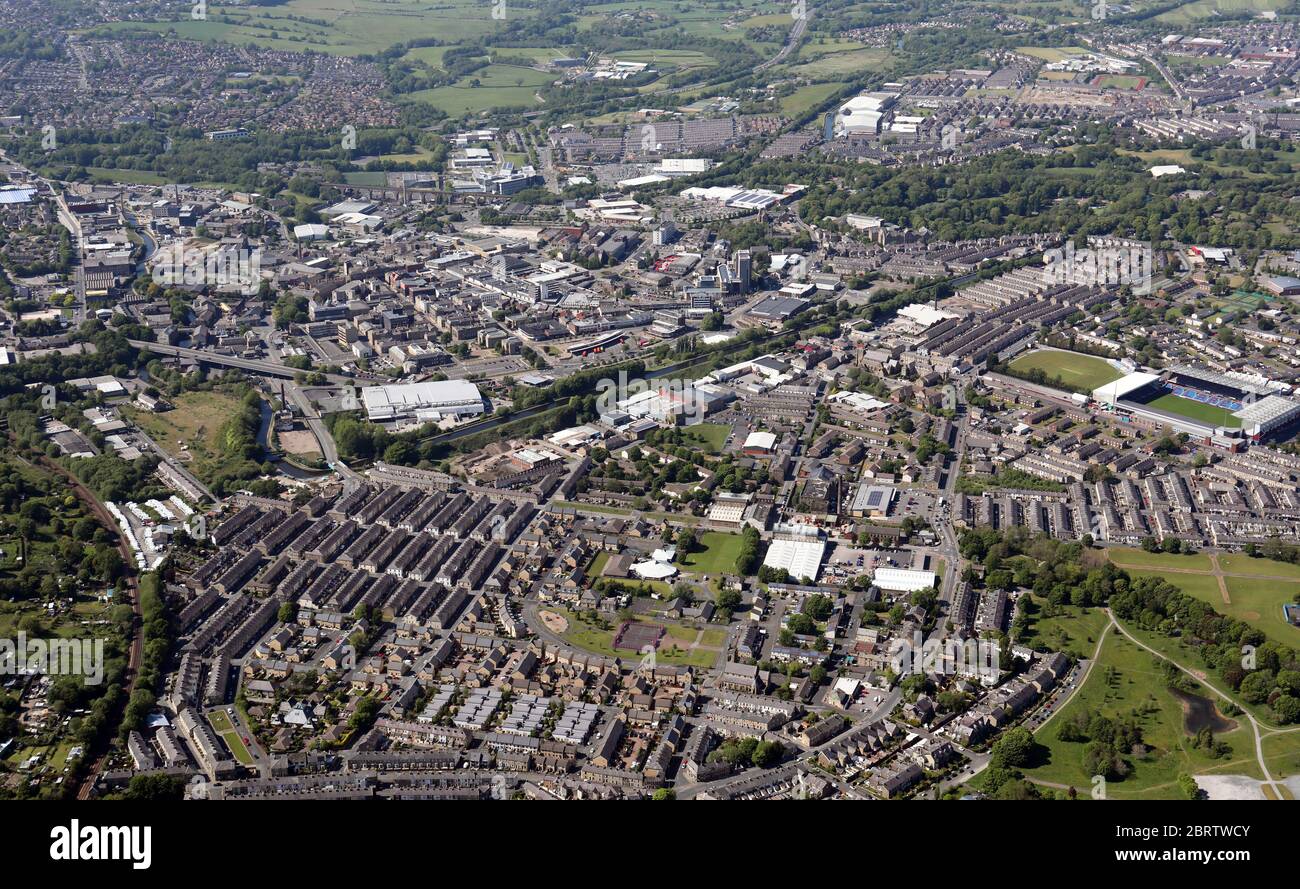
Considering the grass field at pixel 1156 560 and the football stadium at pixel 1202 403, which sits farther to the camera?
the football stadium at pixel 1202 403

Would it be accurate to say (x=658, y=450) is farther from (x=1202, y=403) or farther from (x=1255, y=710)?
(x=1255, y=710)

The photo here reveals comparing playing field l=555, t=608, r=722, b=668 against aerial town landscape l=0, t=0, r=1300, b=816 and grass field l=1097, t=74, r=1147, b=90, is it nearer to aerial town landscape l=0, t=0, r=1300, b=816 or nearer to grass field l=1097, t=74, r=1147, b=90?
aerial town landscape l=0, t=0, r=1300, b=816

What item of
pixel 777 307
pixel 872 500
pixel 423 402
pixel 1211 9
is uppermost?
pixel 1211 9

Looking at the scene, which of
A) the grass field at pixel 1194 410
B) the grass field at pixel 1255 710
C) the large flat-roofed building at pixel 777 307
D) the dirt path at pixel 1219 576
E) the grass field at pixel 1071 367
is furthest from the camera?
the large flat-roofed building at pixel 777 307

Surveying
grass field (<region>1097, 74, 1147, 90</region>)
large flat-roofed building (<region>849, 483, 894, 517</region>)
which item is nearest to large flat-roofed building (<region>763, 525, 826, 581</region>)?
large flat-roofed building (<region>849, 483, 894, 517</region>)

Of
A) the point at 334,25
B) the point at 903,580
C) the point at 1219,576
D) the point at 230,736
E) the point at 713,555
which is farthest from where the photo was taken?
the point at 334,25

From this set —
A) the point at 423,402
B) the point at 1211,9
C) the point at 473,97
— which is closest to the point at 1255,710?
the point at 423,402

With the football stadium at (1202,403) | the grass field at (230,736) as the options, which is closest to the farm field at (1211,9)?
the football stadium at (1202,403)

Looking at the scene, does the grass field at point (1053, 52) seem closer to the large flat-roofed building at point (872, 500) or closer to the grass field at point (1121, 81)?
the grass field at point (1121, 81)
